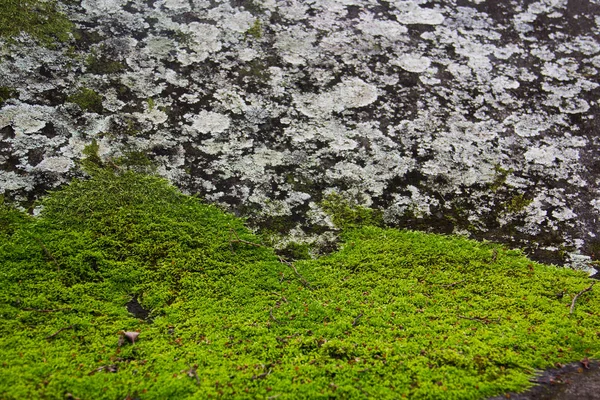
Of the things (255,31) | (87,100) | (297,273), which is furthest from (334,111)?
(87,100)

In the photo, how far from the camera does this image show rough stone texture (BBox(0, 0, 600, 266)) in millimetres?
3592

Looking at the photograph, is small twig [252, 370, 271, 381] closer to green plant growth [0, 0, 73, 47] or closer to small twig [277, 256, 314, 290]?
small twig [277, 256, 314, 290]

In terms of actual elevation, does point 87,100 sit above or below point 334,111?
below

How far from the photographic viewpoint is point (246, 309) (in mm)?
2816

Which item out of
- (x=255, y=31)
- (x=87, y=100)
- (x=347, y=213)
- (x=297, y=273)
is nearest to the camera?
(x=297, y=273)

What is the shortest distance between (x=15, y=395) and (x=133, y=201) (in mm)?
1573

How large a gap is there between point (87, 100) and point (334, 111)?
82.1 inches

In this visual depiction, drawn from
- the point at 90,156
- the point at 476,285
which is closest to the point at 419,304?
the point at 476,285

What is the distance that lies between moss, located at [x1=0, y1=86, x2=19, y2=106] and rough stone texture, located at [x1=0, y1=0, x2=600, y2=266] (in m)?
0.06

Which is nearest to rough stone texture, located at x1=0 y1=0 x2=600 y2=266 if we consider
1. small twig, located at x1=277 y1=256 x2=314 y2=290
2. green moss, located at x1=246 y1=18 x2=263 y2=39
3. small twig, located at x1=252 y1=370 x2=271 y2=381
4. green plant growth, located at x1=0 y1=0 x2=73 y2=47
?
green moss, located at x1=246 y1=18 x2=263 y2=39

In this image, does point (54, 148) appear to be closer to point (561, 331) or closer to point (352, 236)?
point (352, 236)

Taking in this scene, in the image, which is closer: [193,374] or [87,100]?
[193,374]

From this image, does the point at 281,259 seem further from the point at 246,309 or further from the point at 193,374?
the point at 193,374

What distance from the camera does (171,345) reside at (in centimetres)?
251
